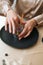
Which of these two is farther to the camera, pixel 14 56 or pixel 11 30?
pixel 11 30

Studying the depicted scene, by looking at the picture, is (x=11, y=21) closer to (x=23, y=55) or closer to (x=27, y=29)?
(x=27, y=29)

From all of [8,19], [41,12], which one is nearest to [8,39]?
[8,19]

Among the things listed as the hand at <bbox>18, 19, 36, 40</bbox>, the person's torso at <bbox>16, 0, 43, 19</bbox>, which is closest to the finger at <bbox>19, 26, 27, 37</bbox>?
the hand at <bbox>18, 19, 36, 40</bbox>

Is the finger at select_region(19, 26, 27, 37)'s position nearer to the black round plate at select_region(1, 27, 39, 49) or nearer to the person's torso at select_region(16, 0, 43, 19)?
the black round plate at select_region(1, 27, 39, 49)

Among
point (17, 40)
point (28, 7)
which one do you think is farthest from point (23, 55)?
point (28, 7)

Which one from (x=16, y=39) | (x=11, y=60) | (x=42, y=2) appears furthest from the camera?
(x=42, y=2)

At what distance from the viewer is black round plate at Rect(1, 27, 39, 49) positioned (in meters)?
0.83

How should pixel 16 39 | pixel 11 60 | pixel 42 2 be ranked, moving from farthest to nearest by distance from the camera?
pixel 42 2, pixel 16 39, pixel 11 60

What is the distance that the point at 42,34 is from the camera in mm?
940

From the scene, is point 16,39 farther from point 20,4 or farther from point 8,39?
point 20,4

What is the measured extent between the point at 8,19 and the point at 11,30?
0.09 m

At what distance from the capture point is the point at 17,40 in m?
0.86

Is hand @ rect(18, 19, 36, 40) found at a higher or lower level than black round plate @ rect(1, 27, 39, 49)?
higher

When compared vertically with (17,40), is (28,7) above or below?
above
